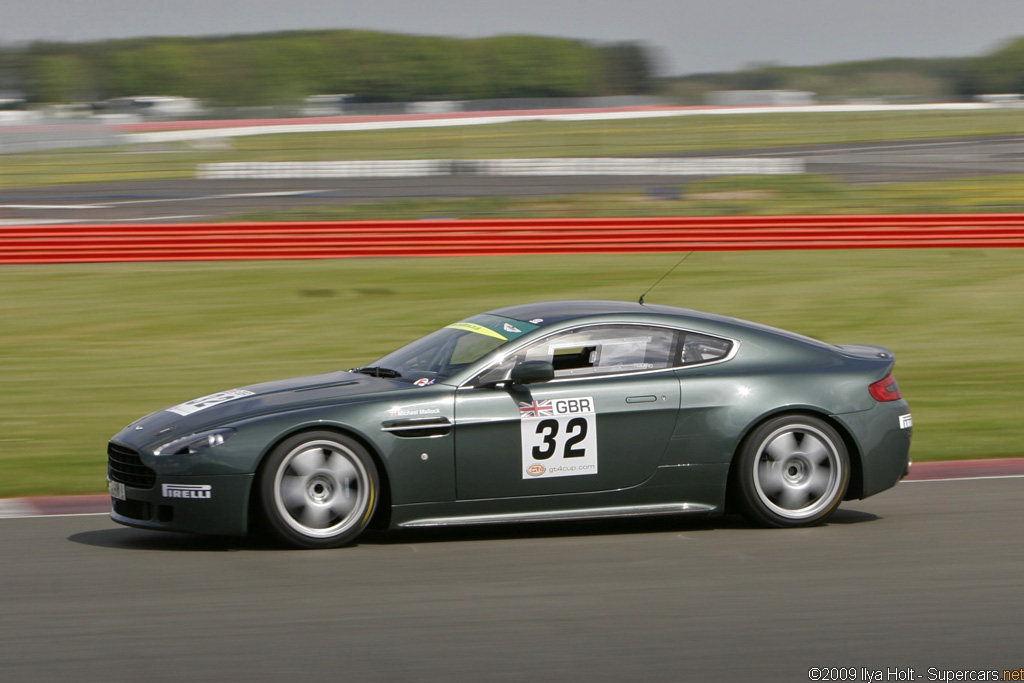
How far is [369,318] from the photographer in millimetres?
15250

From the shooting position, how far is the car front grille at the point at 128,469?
5.78 metres

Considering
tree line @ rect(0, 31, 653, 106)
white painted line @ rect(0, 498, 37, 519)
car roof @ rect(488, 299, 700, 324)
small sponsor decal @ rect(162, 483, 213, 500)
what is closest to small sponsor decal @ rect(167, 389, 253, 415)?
small sponsor decal @ rect(162, 483, 213, 500)

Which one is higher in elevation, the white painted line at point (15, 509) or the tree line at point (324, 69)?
the tree line at point (324, 69)

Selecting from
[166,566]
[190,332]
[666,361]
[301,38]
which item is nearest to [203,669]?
[166,566]

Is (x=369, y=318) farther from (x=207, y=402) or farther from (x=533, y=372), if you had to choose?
(x=533, y=372)

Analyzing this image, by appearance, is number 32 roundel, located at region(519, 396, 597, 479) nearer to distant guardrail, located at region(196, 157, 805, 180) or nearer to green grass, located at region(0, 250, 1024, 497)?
green grass, located at region(0, 250, 1024, 497)

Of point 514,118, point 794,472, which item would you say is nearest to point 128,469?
point 794,472

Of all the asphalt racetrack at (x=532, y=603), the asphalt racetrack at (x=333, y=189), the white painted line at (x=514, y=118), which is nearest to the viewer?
the asphalt racetrack at (x=532, y=603)

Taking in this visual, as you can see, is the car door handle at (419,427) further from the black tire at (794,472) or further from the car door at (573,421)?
the black tire at (794,472)

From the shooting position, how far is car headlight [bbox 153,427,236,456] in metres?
5.70

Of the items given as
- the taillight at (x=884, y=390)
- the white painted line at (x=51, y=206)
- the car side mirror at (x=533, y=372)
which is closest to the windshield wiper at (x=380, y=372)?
the car side mirror at (x=533, y=372)

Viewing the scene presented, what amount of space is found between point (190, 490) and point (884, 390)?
3.71 meters

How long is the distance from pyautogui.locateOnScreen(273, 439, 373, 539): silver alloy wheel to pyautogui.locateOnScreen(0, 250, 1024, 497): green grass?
2451mm

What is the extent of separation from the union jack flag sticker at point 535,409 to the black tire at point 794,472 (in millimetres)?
1079
